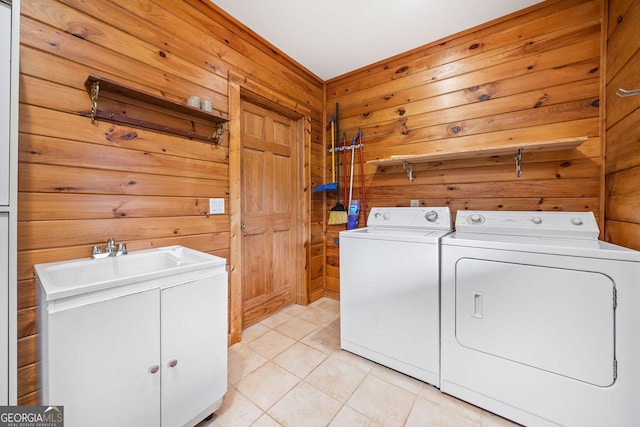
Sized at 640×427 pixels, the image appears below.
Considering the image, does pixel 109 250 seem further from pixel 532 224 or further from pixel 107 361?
pixel 532 224

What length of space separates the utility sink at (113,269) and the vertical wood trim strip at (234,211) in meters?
0.47

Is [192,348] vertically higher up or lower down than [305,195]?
lower down

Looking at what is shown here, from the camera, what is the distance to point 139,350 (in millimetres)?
1008

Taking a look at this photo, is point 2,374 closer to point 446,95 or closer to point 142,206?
point 142,206

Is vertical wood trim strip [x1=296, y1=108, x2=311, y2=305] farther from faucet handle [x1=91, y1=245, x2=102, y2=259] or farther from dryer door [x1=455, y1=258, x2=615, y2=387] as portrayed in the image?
faucet handle [x1=91, y1=245, x2=102, y2=259]

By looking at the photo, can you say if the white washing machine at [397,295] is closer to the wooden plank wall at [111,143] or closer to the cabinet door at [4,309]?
the wooden plank wall at [111,143]

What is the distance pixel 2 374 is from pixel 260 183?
1.79 m

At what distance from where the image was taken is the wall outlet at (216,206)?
1.81 m

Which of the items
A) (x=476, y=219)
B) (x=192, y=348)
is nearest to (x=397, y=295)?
(x=476, y=219)

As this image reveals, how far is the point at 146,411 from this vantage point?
1038 mm

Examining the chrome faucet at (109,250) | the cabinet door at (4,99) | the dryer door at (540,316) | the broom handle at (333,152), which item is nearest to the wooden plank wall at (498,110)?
the broom handle at (333,152)

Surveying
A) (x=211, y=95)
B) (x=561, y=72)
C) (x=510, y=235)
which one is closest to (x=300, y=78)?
(x=211, y=95)

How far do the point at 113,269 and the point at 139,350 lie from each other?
495 mm

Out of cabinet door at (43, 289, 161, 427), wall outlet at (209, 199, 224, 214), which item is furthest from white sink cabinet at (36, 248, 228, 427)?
wall outlet at (209, 199, 224, 214)
